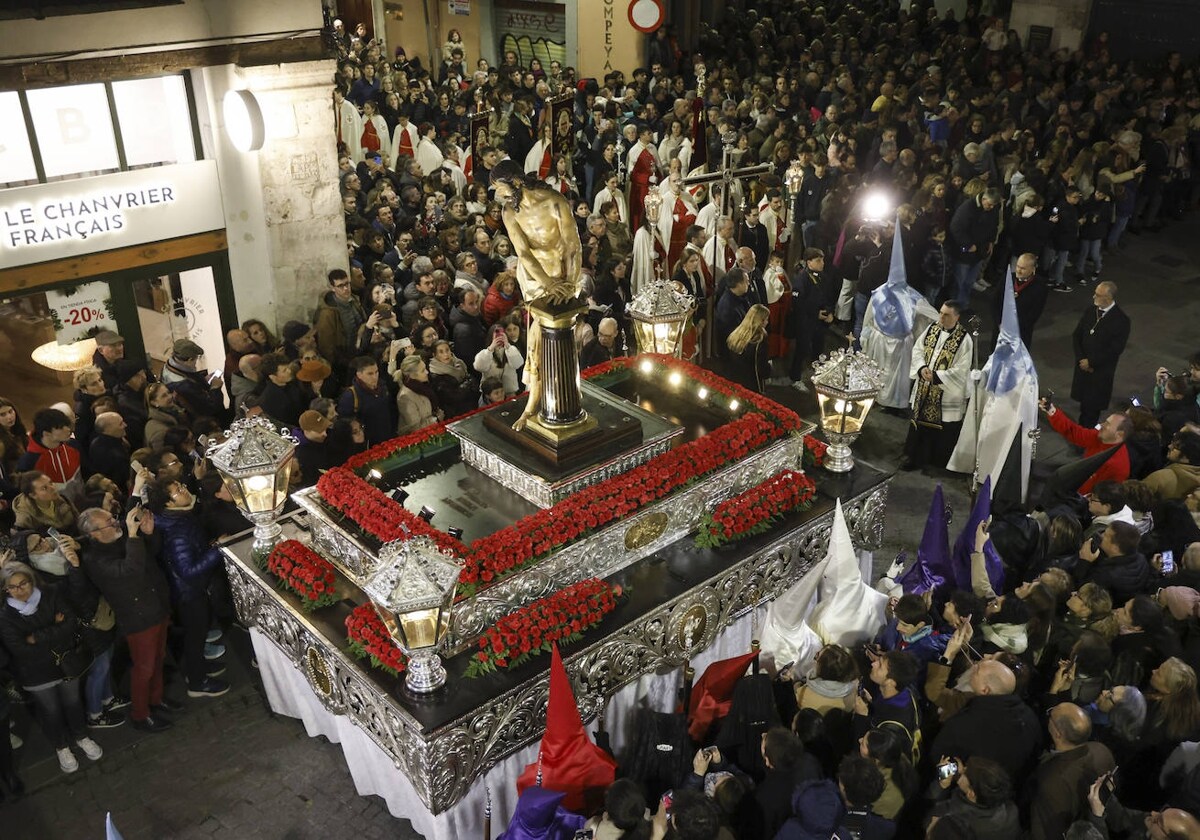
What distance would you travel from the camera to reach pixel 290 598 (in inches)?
293

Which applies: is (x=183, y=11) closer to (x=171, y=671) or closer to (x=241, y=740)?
(x=171, y=671)

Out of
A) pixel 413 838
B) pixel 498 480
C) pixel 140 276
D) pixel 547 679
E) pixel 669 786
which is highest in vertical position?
pixel 140 276

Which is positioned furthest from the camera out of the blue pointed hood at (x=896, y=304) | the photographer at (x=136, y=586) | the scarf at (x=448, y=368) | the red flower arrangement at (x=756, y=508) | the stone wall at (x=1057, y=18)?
the stone wall at (x=1057, y=18)

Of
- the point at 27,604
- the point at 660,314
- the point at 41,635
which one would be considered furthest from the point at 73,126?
the point at 660,314

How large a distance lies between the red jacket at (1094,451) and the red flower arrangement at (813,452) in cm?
218

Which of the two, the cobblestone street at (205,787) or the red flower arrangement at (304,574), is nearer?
the cobblestone street at (205,787)

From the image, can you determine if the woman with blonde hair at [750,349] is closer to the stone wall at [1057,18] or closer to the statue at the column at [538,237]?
the statue at the column at [538,237]

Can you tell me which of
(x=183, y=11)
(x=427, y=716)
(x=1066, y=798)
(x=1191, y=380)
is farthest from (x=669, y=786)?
(x=183, y=11)

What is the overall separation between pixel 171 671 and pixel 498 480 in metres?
3.05

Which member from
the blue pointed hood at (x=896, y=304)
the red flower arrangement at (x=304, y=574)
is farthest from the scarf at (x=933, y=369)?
the red flower arrangement at (x=304, y=574)

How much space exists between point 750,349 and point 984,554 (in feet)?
13.3

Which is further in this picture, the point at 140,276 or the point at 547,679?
the point at 140,276

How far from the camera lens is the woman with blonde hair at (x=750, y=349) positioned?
1102 centimetres

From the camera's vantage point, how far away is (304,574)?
7.39m
